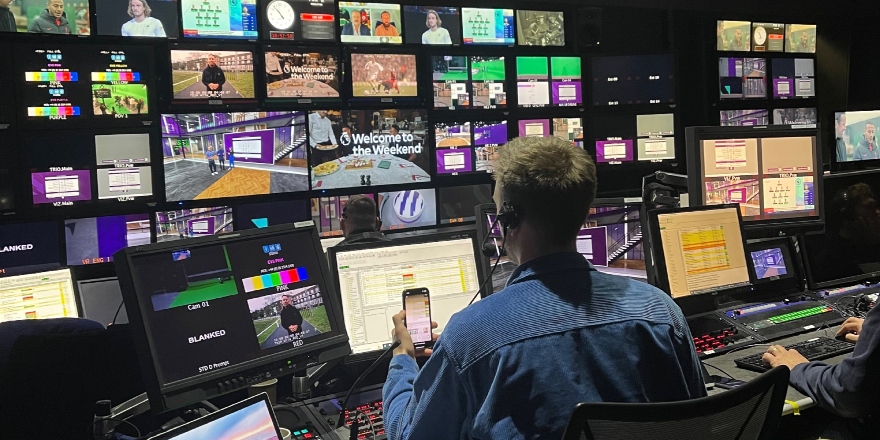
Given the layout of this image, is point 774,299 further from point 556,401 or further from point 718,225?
point 556,401

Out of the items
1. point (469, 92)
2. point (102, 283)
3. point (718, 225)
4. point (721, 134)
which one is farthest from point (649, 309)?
point (469, 92)

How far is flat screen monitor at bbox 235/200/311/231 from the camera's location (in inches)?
192

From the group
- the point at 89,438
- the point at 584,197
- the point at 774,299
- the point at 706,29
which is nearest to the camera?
the point at 584,197

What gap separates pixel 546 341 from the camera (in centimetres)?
129

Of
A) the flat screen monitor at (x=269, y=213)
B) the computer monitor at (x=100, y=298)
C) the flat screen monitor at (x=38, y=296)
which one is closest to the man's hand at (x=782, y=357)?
the computer monitor at (x=100, y=298)

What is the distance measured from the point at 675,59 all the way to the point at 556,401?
17.4ft

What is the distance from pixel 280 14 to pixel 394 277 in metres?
3.20

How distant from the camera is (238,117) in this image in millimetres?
4836
